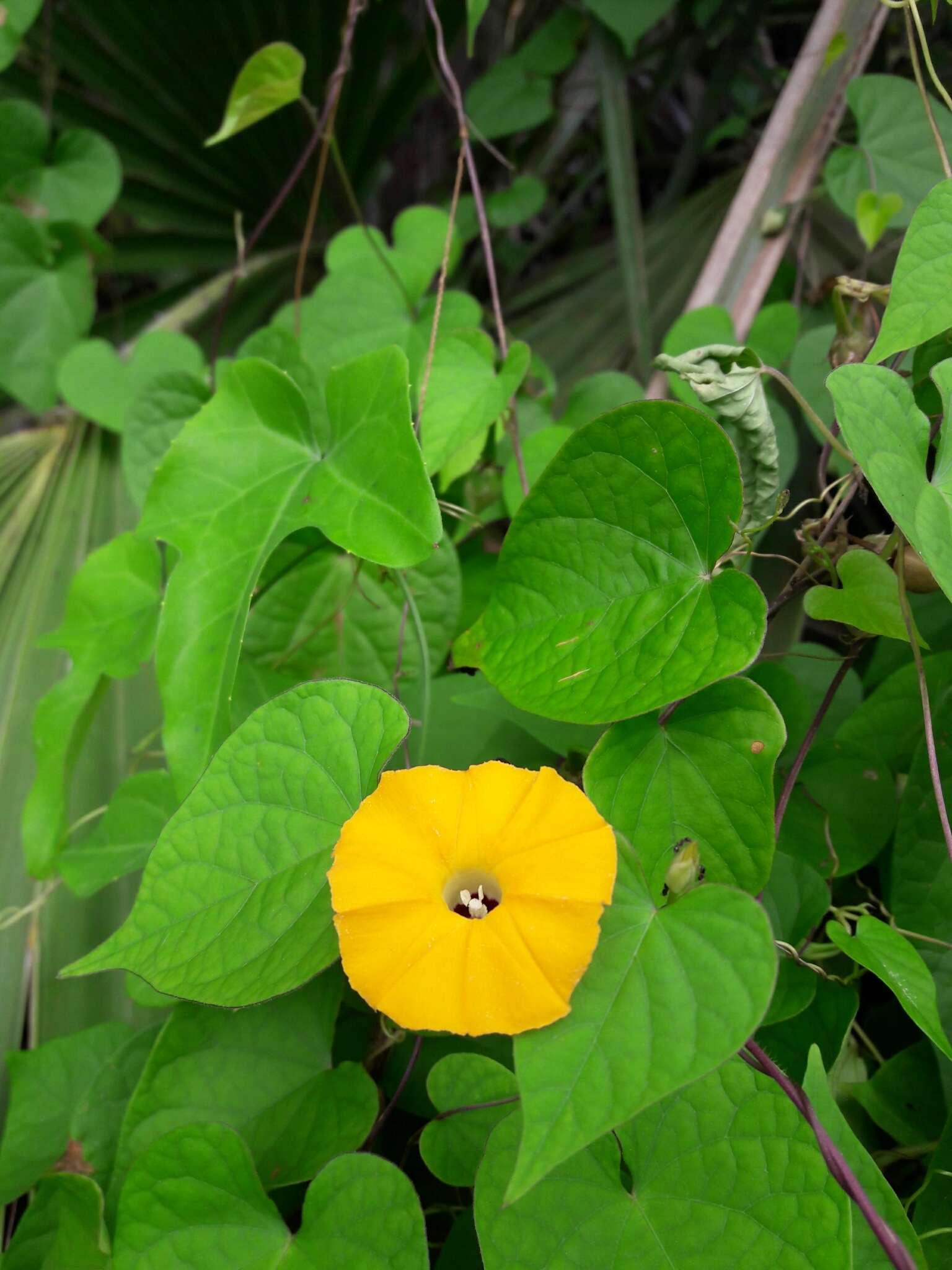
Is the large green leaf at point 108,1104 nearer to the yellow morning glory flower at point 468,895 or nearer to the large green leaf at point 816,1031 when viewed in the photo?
the yellow morning glory flower at point 468,895

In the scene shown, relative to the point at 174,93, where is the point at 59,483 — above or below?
below

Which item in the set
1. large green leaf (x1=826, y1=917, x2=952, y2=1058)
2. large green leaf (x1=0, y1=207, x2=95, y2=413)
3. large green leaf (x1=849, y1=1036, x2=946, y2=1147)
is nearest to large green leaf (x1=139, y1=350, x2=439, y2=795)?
large green leaf (x1=826, y1=917, x2=952, y2=1058)

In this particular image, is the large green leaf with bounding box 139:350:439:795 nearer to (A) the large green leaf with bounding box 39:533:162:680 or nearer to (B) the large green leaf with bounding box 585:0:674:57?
(A) the large green leaf with bounding box 39:533:162:680

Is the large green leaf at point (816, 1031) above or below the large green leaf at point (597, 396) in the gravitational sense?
below

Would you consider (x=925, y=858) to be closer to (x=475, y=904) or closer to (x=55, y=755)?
(x=475, y=904)

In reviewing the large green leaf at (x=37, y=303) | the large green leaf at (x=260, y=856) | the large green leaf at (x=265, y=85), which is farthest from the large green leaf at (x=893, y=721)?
the large green leaf at (x=37, y=303)

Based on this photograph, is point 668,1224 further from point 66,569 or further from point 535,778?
point 66,569

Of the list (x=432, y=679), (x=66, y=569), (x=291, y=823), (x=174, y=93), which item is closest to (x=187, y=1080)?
(x=291, y=823)
